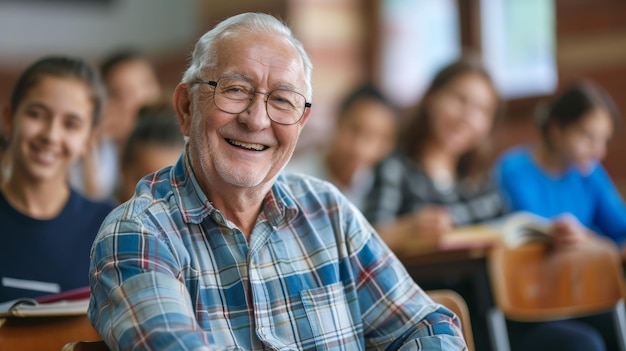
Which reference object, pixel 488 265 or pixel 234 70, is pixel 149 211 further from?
pixel 488 265

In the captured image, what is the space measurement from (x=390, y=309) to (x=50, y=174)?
3.19 ft

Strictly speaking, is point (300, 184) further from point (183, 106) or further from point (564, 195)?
point (564, 195)

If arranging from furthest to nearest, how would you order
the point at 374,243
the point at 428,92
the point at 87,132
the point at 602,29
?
the point at 602,29 → the point at 428,92 → the point at 87,132 → the point at 374,243

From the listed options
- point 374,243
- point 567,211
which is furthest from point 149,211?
point 567,211

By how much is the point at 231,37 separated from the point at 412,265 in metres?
1.26

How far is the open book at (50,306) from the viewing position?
1.38 m

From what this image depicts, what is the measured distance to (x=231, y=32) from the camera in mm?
1333

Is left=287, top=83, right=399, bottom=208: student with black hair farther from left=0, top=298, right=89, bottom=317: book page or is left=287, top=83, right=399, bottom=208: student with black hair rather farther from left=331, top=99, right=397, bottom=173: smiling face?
left=0, top=298, right=89, bottom=317: book page

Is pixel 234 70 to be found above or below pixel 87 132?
above

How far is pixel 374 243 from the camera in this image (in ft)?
4.95

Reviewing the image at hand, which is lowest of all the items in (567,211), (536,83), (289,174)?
(567,211)

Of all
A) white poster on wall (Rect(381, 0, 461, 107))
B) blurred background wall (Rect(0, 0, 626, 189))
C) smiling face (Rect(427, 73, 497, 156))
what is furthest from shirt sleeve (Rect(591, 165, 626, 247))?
white poster on wall (Rect(381, 0, 461, 107))

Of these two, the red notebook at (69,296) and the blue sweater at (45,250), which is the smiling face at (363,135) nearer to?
the blue sweater at (45,250)

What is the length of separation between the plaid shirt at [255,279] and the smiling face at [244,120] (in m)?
0.06
